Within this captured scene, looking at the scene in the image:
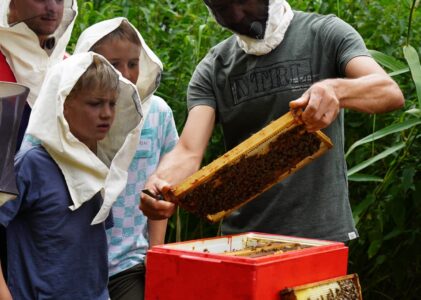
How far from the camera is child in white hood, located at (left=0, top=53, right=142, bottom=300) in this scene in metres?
3.20

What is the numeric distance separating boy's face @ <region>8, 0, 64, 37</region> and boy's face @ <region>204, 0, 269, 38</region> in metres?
0.70

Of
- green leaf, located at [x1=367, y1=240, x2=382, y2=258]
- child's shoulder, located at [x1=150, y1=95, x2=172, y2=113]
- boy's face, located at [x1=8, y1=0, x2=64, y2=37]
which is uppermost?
boy's face, located at [x1=8, y1=0, x2=64, y2=37]

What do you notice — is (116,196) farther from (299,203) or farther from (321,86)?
(321,86)

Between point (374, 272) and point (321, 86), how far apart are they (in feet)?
7.07

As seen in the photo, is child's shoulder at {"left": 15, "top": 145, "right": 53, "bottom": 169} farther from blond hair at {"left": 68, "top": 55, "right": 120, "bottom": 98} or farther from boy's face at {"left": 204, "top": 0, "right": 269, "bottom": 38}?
boy's face at {"left": 204, "top": 0, "right": 269, "bottom": 38}

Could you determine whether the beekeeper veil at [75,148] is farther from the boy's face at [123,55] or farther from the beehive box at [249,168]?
the beehive box at [249,168]

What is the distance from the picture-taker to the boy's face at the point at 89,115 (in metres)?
3.41

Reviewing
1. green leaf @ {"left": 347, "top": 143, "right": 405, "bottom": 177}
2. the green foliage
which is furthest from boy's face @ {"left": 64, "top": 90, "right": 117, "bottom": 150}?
green leaf @ {"left": 347, "top": 143, "right": 405, "bottom": 177}

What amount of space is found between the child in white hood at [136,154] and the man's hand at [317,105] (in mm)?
1135

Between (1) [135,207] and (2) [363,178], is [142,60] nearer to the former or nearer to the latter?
(1) [135,207]

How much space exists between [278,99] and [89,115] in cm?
65

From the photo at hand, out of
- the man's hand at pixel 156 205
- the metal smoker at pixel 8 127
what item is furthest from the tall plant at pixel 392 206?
the metal smoker at pixel 8 127

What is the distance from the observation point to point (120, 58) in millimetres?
3826

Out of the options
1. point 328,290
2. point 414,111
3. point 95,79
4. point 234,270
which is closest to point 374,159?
point 414,111
